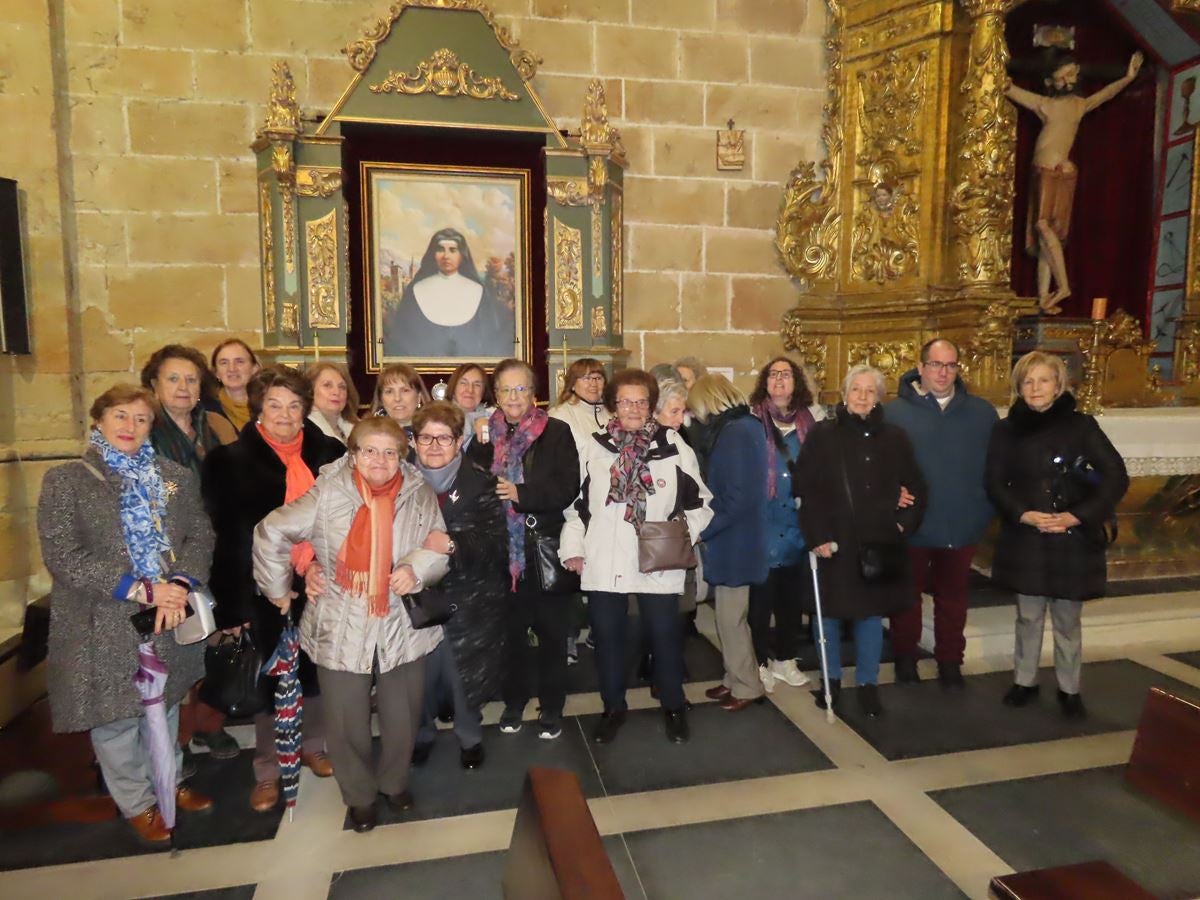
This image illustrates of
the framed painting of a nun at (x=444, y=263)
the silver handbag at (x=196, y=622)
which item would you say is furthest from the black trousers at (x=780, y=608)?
the framed painting of a nun at (x=444, y=263)

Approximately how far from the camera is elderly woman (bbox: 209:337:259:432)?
11.7 feet

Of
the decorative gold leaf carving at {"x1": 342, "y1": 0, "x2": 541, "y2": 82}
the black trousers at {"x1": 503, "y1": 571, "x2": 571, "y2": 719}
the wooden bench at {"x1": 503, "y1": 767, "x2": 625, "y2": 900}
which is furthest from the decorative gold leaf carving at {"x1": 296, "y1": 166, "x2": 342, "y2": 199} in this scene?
the wooden bench at {"x1": 503, "y1": 767, "x2": 625, "y2": 900}

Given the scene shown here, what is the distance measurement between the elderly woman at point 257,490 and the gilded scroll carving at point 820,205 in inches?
189

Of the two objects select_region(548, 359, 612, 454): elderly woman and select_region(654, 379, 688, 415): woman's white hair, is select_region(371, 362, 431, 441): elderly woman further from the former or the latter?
select_region(654, 379, 688, 415): woman's white hair

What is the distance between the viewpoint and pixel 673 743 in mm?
3270

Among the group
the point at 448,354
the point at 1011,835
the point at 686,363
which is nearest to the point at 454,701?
the point at 1011,835

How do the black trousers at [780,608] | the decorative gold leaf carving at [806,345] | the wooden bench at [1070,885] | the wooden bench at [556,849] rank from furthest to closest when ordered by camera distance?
the decorative gold leaf carving at [806,345] → the black trousers at [780,608] → the wooden bench at [1070,885] → the wooden bench at [556,849]

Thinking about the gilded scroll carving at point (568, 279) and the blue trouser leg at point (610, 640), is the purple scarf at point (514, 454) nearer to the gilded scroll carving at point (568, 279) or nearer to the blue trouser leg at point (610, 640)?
the blue trouser leg at point (610, 640)

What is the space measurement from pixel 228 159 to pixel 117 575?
4.23 m

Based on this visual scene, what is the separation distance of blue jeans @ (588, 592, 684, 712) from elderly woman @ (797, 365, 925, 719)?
2.45 ft

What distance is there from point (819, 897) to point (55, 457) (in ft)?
17.8

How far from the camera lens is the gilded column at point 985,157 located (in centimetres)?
551

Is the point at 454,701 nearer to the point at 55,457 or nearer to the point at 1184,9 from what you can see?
the point at 55,457

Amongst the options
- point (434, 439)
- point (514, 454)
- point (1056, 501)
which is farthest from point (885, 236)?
point (434, 439)
